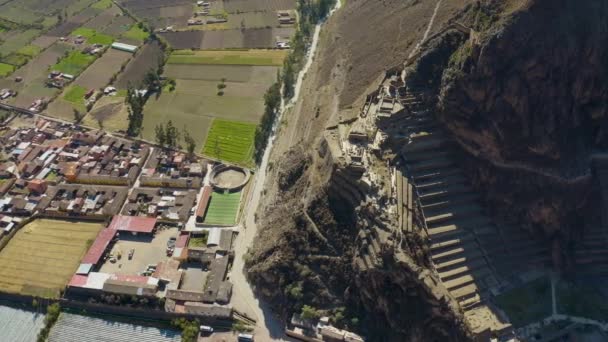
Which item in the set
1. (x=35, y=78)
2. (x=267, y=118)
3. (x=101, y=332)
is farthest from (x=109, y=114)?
(x=101, y=332)

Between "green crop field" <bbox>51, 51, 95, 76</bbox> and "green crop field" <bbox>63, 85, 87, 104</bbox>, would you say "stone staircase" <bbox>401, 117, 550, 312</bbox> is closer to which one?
"green crop field" <bbox>63, 85, 87, 104</bbox>

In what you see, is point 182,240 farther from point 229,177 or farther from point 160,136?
point 160,136

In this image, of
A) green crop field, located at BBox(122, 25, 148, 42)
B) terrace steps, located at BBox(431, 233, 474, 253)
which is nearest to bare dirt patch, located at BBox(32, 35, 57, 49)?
green crop field, located at BBox(122, 25, 148, 42)

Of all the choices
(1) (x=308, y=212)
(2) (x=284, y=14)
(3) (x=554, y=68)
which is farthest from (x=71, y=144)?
(3) (x=554, y=68)

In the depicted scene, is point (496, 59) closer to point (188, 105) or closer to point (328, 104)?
point (328, 104)

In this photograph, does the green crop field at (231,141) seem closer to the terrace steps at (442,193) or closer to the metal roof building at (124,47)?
the terrace steps at (442,193)

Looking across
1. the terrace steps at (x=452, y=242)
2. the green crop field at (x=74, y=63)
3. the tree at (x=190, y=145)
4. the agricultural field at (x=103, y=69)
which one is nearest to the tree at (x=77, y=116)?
the agricultural field at (x=103, y=69)
